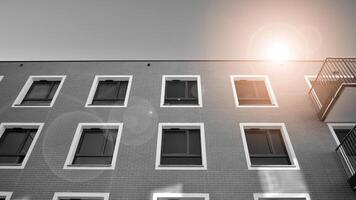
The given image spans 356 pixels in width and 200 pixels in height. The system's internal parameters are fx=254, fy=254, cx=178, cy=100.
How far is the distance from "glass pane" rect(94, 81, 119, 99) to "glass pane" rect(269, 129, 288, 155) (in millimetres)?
8007

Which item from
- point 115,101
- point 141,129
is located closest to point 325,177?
point 141,129

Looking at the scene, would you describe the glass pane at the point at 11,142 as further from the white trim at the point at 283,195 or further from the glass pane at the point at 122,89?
the white trim at the point at 283,195

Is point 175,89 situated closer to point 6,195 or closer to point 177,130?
point 177,130

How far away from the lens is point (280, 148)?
1066 centimetres

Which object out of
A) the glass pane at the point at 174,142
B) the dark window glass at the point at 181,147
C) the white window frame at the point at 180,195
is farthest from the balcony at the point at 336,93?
the white window frame at the point at 180,195

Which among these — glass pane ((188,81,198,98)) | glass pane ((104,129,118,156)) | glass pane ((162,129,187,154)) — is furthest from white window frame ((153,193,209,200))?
glass pane ((188,81,198,98))

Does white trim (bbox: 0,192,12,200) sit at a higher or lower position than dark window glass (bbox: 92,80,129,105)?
lower

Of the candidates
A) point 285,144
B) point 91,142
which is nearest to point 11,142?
point 91,142

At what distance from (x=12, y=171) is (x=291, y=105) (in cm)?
1227

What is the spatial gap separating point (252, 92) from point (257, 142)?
3320 millimetres

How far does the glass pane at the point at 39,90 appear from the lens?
13.4 metres

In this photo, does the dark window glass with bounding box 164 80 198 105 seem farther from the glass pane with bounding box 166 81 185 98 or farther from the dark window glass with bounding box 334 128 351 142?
the dark window glass with bounding box 334 128 351 142

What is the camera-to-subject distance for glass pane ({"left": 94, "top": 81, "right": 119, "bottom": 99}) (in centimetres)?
1333

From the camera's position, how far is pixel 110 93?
44.3 feet
